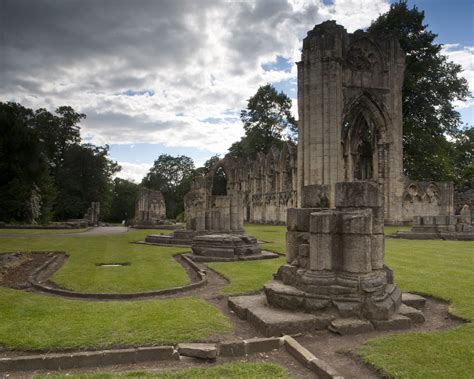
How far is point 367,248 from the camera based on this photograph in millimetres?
6371

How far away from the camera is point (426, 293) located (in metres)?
7.80

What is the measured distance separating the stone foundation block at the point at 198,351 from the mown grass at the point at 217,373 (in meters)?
0.28

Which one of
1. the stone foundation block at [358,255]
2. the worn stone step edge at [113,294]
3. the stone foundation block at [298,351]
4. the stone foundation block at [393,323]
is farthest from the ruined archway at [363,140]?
the stone foundation block at [298,351]

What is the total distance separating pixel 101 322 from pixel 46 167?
36.8 metres

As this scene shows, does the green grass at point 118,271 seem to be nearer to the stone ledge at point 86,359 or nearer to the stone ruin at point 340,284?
the stone ruin at point 340,284

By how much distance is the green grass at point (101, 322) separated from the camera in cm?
502

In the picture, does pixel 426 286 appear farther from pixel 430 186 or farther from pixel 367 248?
pixel 430 186

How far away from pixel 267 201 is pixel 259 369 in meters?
35.6

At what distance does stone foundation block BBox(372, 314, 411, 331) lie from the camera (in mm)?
5809

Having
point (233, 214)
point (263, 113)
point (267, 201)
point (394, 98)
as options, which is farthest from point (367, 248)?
point (263, 113)

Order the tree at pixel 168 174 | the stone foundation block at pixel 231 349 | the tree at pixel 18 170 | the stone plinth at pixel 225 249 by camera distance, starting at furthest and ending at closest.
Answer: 1. the tree at pixel 168 174
2. the tree at pixel 18 170
3. the stone plinth at pixel 225 249
4. the stone foundation block at pixel 231 349

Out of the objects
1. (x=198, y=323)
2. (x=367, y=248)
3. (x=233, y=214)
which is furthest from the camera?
(x=233, y=214)

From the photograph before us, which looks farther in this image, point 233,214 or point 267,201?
point 267,201

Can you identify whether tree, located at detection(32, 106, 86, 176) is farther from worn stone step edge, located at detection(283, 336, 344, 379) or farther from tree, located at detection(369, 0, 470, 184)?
worn stone step edge, located at detection(283, 336, 344, 379)
